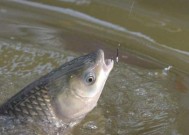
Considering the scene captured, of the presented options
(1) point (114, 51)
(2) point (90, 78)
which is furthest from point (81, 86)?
(1) point (114, 51)

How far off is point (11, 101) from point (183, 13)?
2955 millimetres

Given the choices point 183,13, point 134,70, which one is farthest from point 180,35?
point 134,70

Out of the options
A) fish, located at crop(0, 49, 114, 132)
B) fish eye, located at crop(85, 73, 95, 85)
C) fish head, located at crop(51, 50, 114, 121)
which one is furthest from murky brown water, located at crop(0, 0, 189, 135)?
fish eye, located at crop(85, 73, 95, 85)

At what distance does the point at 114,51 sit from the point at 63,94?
5.88 feet

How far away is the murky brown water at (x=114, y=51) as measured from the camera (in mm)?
4383

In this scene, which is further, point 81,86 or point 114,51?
point 114,51

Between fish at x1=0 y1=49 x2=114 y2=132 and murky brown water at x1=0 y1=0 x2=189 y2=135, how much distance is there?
108 mm

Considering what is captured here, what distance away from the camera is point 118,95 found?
15.4 feet

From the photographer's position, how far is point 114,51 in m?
5.50

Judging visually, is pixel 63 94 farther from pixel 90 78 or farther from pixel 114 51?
pixel 114 51

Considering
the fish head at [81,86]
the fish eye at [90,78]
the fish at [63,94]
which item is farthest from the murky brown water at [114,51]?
the fish eye at [90,78]

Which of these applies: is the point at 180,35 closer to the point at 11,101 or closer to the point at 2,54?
the point at 2,54

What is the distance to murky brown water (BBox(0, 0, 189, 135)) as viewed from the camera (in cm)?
438

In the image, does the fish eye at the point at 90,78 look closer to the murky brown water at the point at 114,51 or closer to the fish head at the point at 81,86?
the fish head at the point at 81,86
